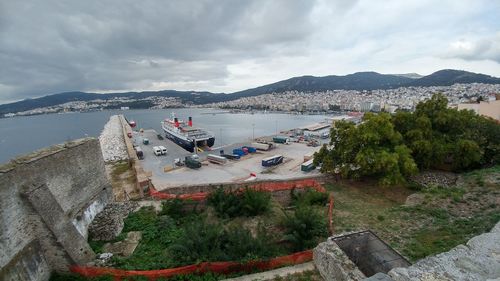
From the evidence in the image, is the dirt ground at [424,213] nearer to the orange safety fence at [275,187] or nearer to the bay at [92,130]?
the orange safety fence at [275,187]

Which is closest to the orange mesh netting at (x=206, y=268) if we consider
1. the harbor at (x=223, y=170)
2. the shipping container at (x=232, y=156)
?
the harbor at (x=223, y=170)

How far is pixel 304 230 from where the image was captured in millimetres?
8570

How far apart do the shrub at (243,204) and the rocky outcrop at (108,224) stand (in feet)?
12.3

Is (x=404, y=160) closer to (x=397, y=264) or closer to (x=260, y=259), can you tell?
(x=397, y=264)

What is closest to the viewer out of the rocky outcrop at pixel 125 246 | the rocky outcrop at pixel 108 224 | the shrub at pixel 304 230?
the shrub at pixel 304 230

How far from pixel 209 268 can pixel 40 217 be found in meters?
5.03

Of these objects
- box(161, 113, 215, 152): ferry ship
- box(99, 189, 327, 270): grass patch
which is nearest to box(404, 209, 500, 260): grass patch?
box(99, 189, 327, 270): grass patch

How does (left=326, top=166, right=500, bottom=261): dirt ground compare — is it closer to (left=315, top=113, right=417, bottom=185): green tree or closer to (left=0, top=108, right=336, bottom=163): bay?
(left=315, top=113, right=417, bottom=185): green tree

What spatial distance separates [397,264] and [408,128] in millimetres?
11566

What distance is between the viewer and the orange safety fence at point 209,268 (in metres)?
7.20

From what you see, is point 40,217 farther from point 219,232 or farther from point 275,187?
point 275,187

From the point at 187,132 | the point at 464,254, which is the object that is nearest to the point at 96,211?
the point at 464,254

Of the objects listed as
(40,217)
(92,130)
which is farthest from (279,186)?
(92,130)

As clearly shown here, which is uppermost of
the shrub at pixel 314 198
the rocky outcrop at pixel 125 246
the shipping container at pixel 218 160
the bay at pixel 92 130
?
the shrub at pixel 314 198
